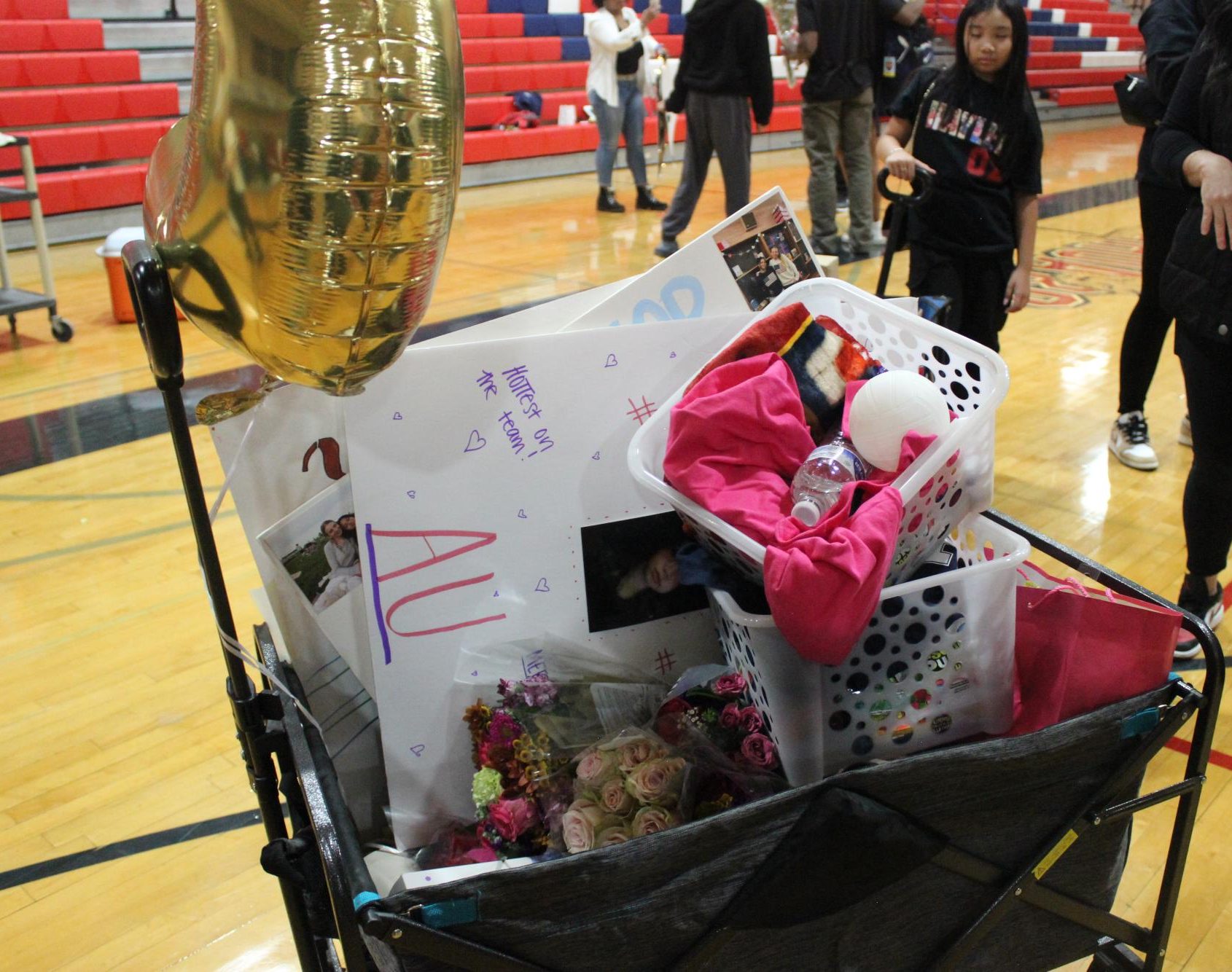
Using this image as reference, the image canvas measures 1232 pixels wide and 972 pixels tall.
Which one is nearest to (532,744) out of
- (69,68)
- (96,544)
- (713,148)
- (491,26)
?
(96,544)

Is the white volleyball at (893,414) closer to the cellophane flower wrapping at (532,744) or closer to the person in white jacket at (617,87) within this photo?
the cellophane flower wrapping at (532,744)

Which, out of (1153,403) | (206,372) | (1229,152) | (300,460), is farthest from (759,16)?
(300,460)

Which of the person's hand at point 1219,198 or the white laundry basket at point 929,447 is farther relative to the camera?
the person's hand at point 1219,198

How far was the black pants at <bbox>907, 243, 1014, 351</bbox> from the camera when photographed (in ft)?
7.29

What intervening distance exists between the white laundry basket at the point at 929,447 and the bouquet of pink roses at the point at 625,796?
0.19 m

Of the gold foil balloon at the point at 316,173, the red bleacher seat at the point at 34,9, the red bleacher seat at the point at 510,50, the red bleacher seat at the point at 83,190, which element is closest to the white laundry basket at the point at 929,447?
the gold foil balloon at the point at 316,173

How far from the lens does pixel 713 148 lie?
5113mm

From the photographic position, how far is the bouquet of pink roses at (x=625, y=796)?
0.93 m

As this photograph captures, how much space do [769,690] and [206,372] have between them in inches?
125

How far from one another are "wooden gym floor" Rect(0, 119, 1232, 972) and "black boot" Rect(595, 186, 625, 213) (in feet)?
5.70

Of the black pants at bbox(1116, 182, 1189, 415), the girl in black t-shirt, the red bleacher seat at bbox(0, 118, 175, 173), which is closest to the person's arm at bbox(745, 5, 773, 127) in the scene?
the black pants at bbox(1116, 182, 1189, 415)

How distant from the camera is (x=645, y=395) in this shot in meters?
1.14

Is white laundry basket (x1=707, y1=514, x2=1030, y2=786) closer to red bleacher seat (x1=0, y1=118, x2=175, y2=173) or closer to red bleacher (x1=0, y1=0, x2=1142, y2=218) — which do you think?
red bleacher (x1=0, y1=0, x2=1142, y2=218)

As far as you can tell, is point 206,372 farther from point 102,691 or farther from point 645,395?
point 645,395
